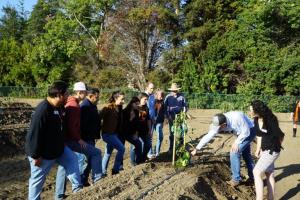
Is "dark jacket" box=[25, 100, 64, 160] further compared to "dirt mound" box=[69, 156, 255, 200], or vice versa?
"dirt mound" box=[69, 156, 255, 200]

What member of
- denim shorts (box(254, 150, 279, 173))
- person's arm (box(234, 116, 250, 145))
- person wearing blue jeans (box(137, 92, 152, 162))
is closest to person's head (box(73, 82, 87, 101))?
person wearing blue jeans (box(137, 92, 152, 162))

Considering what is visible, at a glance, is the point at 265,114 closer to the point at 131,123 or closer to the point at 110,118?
the point at 110,118

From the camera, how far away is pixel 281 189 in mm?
9148

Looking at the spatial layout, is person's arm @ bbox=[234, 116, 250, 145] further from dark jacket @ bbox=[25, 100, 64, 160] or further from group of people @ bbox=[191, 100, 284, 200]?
dark jacket @ bbox=[25, 100, 64, 160]

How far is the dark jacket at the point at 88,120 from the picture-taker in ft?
25.2

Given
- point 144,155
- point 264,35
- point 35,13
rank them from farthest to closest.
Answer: point 35,13, point 264,35, point 144,155

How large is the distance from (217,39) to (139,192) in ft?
102

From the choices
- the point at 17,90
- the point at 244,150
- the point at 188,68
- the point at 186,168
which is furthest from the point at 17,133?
the point at 17,90

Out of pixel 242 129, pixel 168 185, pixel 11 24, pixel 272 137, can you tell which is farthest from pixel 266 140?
pixel 11 24

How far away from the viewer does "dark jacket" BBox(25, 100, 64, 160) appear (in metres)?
5.83

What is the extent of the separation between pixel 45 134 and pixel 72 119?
1115 mm

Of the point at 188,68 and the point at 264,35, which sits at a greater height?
the point at 264,35

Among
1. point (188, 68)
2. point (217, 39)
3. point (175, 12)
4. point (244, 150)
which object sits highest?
point (175, 12)

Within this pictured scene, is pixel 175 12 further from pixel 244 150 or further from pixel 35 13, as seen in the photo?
pixel 35 13
